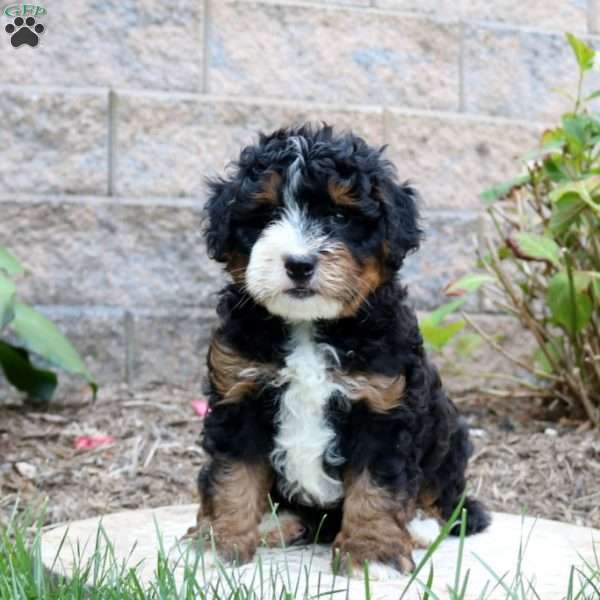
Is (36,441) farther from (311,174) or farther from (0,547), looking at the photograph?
(311,174)

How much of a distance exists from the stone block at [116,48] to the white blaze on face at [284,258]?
3.64m

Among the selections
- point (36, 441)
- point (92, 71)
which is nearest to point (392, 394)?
point (36, 441)

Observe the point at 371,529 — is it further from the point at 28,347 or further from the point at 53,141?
the point at 53,141

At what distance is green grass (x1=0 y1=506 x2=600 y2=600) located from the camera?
9.91ft

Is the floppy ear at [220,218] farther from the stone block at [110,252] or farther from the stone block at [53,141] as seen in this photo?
the stone block at [53,141]

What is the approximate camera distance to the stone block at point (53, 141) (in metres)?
6.69

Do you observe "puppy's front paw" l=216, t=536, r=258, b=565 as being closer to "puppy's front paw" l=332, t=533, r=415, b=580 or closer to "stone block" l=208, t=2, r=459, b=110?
"puppy's front paw" l=332, t=533, r=415, b=580

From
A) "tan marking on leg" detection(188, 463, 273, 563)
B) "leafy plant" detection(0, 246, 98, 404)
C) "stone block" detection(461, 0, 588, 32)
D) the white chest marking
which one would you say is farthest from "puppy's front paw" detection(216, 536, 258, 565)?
"stone block" detection(461, 0, 588, 32)

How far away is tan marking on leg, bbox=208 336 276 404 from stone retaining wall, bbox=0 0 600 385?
3.13 meters

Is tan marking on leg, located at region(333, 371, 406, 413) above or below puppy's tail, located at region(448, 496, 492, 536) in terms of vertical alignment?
above

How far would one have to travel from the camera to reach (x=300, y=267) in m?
3.42

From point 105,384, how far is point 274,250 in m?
3.59

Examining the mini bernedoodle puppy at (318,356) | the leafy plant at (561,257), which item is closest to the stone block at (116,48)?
the leafy plant at (561,257)

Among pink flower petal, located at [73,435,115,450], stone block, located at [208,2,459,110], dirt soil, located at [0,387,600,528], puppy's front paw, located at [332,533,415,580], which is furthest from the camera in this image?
stone block, located at [208,2,459,110]
